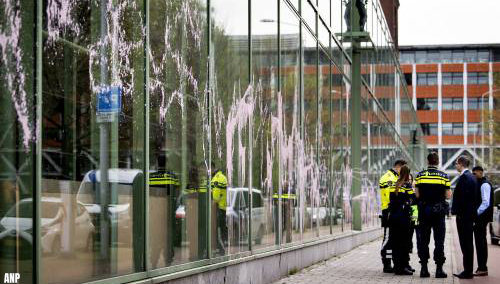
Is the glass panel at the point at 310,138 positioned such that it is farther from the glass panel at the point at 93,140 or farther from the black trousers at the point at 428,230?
the glass panel at the point at 93,140

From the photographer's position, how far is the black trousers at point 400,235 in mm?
14430

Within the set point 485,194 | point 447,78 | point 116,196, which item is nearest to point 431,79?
point 447,78

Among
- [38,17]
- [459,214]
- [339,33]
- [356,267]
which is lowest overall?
[356,267]

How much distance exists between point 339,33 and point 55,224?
54.7 feet

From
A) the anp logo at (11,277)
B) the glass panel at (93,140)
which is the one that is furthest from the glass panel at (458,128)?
the anp logo at (11,277)

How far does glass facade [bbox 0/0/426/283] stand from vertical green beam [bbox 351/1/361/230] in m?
7.12

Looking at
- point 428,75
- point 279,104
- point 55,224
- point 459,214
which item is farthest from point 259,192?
point 428,75

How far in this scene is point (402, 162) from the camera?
15281 millimetres

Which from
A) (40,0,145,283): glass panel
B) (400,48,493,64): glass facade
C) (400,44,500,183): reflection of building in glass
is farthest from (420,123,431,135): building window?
(40,0,145,283): glass panel

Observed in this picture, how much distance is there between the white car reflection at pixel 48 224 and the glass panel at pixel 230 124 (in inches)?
146

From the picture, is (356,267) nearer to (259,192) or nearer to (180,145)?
(259,192)

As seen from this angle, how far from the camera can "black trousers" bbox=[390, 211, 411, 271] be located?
1443cm

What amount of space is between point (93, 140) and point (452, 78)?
353ft

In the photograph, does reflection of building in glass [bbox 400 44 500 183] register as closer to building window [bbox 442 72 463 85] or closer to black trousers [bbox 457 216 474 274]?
building window [bbox 442 72 463 85]
